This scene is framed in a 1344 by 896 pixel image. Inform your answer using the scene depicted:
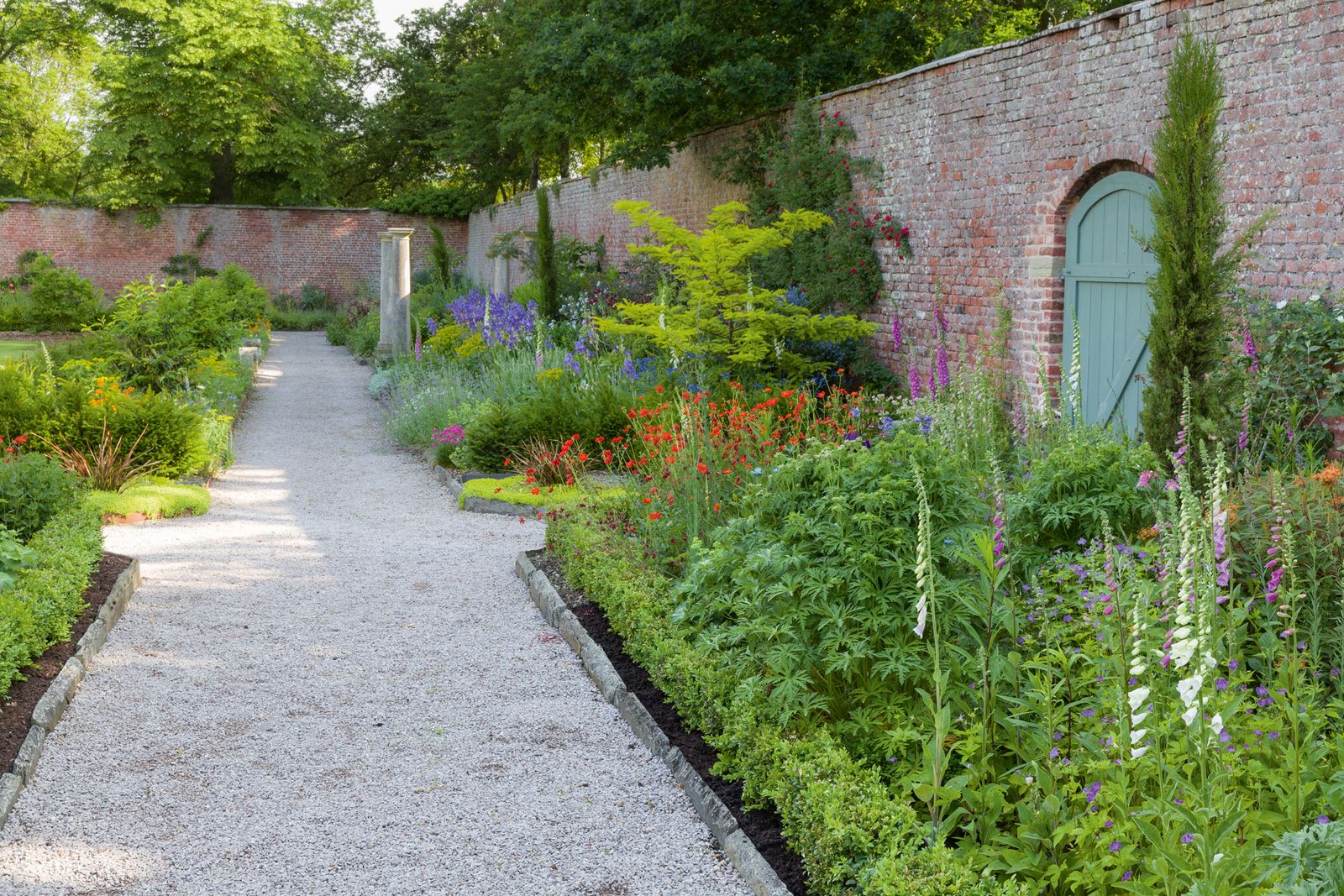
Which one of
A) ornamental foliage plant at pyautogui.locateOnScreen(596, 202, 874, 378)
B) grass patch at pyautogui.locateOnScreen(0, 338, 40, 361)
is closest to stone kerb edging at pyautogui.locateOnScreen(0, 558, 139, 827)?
ornamental foliage plant at pyautogui.locateOnScreen(596, 202, 874, 378)

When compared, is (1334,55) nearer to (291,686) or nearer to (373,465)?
(291,686)

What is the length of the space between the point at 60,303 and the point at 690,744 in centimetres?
2248

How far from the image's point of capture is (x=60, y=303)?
2297cm

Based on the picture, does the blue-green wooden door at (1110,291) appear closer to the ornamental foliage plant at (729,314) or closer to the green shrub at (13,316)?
the ornamental foliage plant at (729,314)

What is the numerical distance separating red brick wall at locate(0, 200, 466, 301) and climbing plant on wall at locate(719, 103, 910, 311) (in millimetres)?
19556

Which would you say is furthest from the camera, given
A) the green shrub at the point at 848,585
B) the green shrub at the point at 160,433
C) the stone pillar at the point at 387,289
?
the stone pillar at the point at 387,289

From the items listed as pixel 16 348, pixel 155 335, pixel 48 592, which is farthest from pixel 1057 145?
pixel 16 348

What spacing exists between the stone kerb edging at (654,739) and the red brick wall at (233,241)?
82.7ft

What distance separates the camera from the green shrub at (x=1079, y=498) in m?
4.57

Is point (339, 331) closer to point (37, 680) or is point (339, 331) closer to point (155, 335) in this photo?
point (155, 335)

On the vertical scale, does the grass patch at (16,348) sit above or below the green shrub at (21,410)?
above

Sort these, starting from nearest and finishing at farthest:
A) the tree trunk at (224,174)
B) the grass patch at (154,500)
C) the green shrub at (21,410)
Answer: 1. the grass patch at (154,500)
2. the green shrub at (21,410)
3. the tree trunk at (224,174)

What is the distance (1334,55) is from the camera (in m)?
6.38

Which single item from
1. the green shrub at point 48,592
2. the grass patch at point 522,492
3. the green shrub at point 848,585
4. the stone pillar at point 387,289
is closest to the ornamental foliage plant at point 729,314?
the grass patch at point 522,492
